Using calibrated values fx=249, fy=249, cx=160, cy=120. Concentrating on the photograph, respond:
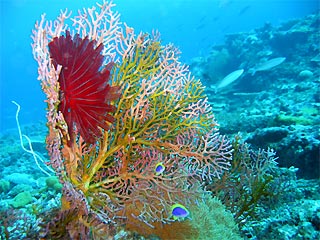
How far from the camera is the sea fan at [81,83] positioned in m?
2.70

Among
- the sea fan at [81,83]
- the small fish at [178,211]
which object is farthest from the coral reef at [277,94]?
the sea fan at [81,83]

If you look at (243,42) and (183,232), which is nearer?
(183,232)

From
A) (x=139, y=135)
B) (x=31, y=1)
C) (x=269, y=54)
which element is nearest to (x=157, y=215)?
(x=139, y=135)

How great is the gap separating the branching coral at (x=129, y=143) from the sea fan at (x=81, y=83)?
0.32 ft

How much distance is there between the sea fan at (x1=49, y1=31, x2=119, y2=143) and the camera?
2697mm

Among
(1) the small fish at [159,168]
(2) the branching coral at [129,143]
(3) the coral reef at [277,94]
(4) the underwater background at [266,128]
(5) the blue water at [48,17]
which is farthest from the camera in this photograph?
(5) the blue water at [48,17]

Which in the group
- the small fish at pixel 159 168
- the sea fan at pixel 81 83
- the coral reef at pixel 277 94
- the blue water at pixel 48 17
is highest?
the blue water at pixel 48 17

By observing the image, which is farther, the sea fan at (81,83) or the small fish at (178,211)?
the small fish at (178,211)

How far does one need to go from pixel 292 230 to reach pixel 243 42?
2096 centimetres

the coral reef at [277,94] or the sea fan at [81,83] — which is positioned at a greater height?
the coral reef at [277,94]

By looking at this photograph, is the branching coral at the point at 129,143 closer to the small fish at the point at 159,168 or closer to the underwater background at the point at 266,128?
the small fish at the point at 159,168

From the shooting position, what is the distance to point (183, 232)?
3.32 m

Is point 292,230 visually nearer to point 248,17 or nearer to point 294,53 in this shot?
point 294,53

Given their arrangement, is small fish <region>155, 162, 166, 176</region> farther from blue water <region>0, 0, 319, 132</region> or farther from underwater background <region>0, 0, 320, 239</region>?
blue water <region>0, 0, 319, 132</region>
